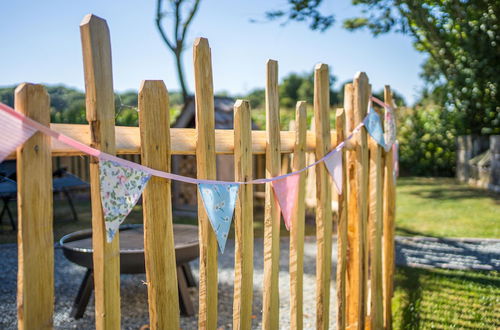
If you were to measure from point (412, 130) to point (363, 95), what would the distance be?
38.9 ft

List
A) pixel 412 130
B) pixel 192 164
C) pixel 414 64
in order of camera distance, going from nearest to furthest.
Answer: pixel 192 164 → pixel 412 130 → pixel 414 64

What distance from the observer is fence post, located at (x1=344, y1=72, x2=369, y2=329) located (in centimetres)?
301

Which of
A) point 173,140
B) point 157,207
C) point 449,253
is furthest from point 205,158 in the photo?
point 449,253

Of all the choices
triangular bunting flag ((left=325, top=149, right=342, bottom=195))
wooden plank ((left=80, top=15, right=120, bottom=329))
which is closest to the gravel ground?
wooden plank ((left=80, top=15, right=120, bottom=329))

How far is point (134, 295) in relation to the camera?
14.1 ft

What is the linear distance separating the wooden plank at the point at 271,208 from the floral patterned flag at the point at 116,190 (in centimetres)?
81

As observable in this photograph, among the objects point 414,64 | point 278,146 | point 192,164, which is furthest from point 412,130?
point 278,146

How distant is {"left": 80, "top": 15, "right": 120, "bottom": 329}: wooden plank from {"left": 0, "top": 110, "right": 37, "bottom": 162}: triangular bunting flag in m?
0.23

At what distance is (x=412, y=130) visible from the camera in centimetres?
1412

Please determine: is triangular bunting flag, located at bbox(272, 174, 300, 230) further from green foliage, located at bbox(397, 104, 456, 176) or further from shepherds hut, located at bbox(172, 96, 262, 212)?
green foliage, located at bbox(397, 104, 456, 176)

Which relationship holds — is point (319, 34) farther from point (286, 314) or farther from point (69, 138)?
point (69, 138)

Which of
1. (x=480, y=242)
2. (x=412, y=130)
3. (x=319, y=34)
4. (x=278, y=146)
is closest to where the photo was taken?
(x=278, y=146)

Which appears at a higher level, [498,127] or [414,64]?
[414,64]

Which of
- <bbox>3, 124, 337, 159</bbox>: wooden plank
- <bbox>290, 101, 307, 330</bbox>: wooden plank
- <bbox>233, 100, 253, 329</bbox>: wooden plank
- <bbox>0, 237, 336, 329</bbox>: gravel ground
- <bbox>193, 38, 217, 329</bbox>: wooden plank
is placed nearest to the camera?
<bbox>3, 124, 337, 159</bbox>: wooden plank
